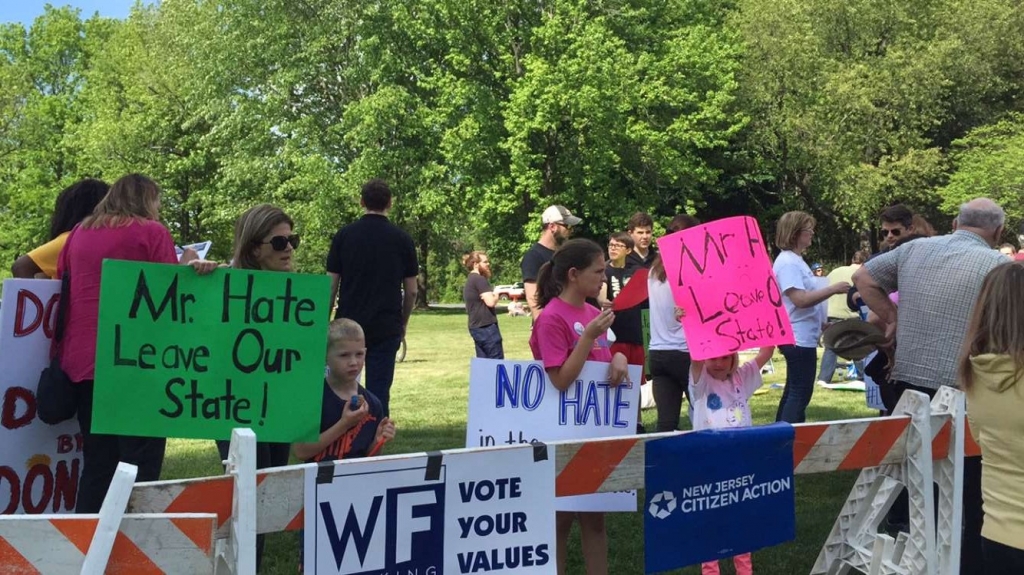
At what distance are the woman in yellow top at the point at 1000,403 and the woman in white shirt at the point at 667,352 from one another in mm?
3378

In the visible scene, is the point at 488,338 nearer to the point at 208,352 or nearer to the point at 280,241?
the point at 280,241

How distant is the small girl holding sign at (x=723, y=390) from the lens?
5059mm

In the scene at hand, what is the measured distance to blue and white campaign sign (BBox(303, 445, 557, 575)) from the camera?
3.13m

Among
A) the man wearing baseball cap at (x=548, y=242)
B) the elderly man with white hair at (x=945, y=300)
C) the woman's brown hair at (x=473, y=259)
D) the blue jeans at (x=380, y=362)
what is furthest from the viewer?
the woman's brown hair at (x=473, y=259)

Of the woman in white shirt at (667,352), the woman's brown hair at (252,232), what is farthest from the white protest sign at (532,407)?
the woman in white shirt at (667,352)

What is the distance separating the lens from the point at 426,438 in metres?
9.62

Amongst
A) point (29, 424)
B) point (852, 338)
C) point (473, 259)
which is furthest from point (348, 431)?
point (473, 259)

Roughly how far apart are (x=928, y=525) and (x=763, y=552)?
1.83 meters

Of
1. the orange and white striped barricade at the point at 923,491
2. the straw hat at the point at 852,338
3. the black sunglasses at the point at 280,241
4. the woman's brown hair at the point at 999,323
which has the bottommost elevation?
the orange and white striped barricade at the point at 923,491

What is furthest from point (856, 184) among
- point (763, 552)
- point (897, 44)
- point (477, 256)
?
point (763, 552)

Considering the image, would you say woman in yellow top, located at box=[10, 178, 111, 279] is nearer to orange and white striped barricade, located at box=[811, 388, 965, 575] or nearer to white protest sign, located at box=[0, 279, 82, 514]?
white protest sign, located at box=[0, 279, 82, 514]

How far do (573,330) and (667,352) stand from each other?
2553 millimetres

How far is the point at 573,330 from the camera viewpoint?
4586 mm

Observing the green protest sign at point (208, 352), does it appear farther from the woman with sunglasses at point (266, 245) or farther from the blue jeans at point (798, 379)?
the blue jeans at point (798, 379)
